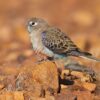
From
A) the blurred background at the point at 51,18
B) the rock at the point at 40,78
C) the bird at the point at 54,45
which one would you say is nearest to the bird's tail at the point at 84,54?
the bird at the point at 54,45

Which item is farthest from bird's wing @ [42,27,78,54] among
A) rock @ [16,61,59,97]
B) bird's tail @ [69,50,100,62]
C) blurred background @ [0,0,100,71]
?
blurred background @ [0,0,100,71]

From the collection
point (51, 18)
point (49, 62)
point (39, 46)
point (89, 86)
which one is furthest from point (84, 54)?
point (51, 18)

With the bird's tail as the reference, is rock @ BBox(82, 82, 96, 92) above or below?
below

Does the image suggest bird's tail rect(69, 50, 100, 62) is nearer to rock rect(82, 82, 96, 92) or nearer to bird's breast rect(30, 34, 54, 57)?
bird's breast rect(30, 34, 54, 57)

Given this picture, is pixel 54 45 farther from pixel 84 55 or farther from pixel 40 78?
pixel 40 78

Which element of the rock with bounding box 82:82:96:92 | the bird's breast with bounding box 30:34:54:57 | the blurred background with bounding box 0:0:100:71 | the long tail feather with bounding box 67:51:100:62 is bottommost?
the rock with bounding box 82:82:96:92

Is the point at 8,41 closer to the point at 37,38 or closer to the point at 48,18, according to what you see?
the point at 48,18
